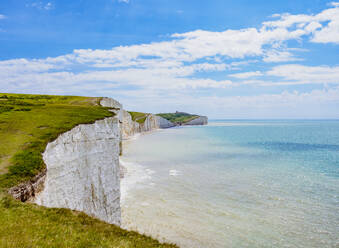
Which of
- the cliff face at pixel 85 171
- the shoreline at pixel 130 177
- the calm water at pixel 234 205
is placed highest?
the cliff face at pixel 85 171

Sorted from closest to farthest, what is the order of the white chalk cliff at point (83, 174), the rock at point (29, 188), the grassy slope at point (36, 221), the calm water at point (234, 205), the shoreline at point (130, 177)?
the grassy slope at point (36, 221) < the rock at point (29, 188) < the white chalk cliff at point (83, 174) < the calm water at point (234, 205) < the shoreline at point (130, 177)

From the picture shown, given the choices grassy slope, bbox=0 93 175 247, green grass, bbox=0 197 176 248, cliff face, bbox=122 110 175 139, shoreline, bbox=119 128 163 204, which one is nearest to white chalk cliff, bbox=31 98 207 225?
grassy slope, bbox=0 93 175 247

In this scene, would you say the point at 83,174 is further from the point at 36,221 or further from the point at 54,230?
the point at 54,230

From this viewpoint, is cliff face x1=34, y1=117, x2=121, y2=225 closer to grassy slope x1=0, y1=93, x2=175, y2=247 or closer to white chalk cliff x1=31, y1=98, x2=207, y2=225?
white chalk cliff x1=31, y1=98, x2=207, y2=225

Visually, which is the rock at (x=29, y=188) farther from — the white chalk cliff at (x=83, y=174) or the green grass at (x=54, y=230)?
the green grass at (x=54, y=230)

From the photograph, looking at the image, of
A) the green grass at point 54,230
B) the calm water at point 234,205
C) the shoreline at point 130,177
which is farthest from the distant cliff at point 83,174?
the shoreline at point 130,177

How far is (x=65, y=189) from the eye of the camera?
1480 cm

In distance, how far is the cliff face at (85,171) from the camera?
46.4 ft

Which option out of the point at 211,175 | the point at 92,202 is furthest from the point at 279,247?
the point at 211,175

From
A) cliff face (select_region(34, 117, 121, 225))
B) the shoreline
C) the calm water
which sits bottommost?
the shoreline

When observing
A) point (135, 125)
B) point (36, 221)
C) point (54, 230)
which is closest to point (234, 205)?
point (54, 230)

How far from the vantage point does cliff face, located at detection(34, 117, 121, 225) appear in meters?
14.1

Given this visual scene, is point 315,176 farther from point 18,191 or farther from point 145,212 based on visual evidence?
point 18,191

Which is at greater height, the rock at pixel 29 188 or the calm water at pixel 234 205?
the rock at pixel 29 188
